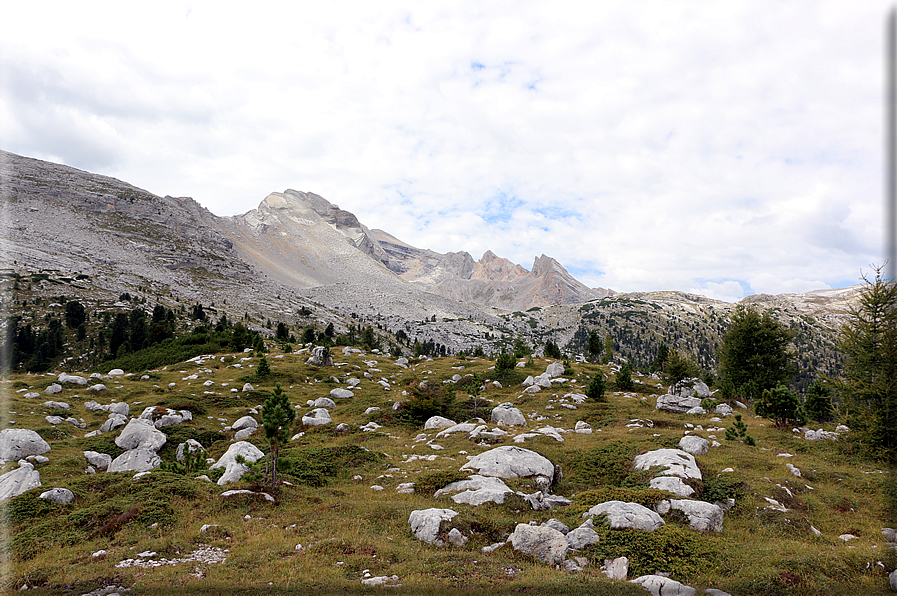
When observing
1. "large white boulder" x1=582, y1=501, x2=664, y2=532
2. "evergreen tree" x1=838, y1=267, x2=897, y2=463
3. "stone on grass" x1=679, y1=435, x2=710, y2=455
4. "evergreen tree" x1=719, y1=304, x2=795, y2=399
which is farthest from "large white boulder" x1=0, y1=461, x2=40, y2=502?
"evergreen tree" x1=719, y1=304, x2=795, y2=399

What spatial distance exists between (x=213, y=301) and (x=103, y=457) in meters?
200

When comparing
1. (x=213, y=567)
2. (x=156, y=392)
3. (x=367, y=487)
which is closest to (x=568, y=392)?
(x=367, y=487)

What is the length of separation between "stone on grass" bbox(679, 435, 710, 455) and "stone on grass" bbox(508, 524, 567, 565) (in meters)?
18.8

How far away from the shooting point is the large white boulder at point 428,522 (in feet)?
48.8

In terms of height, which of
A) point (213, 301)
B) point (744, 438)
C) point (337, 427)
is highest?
point (213, 301)

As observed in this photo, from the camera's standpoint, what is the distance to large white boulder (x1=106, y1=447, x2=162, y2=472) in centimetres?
2614

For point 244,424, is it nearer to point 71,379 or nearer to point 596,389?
point 71,379

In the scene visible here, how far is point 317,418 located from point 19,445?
21.1 metres

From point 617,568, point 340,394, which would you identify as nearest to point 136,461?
point 340,394

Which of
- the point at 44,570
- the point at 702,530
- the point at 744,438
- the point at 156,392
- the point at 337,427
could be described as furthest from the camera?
the point at 156,392

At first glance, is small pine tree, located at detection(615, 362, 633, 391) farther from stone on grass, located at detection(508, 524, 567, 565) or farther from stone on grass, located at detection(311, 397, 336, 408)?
stone on grass, located at detection(508, 524, 567, 565)

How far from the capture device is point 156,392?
4588cm

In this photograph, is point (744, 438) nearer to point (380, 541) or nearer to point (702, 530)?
point (702, 530)

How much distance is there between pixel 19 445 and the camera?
23734 millimetres
